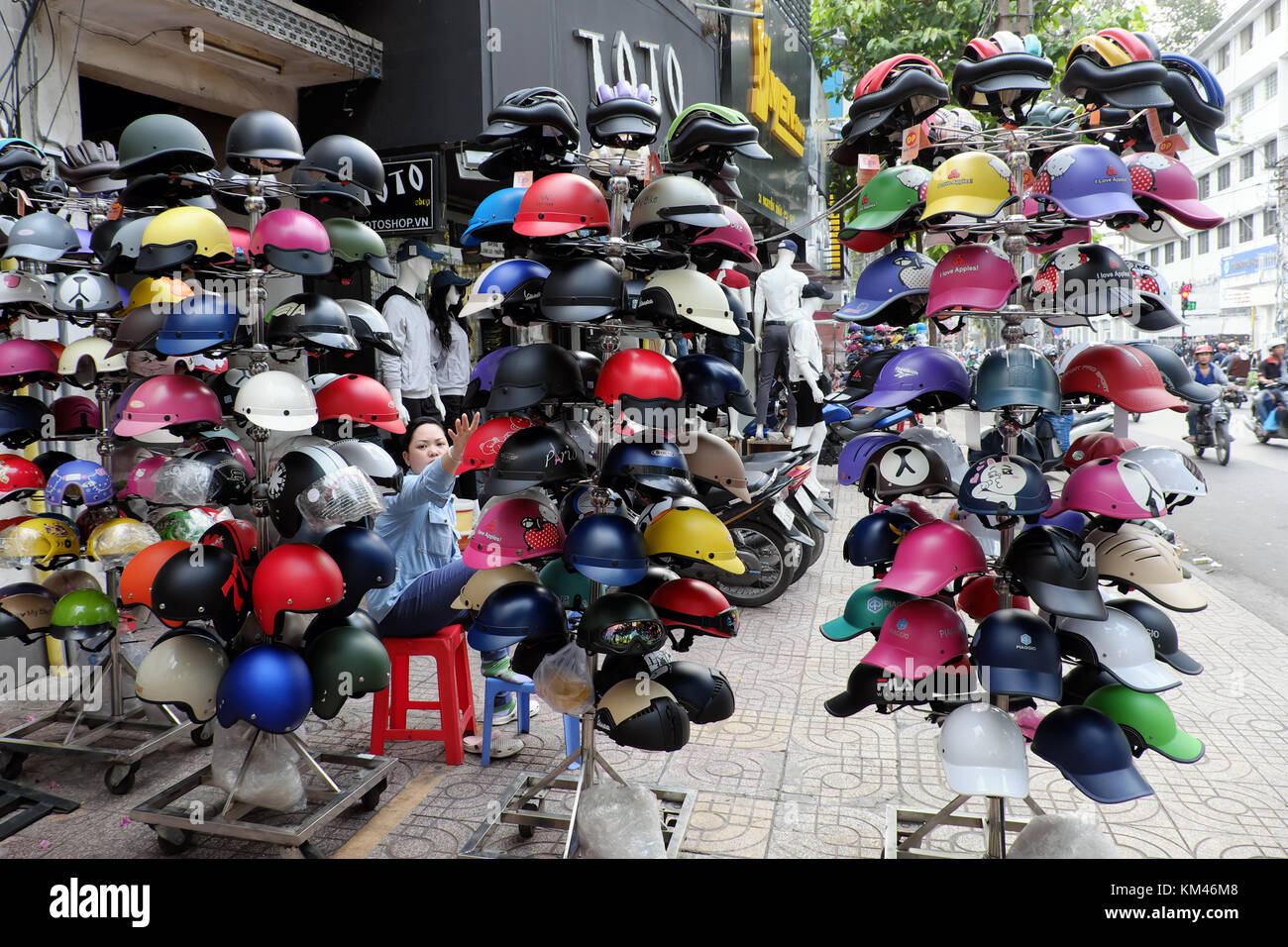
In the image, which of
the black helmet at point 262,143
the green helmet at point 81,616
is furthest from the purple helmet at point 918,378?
the green helmet at point 81,616

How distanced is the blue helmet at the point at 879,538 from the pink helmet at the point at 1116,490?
0.54 meters

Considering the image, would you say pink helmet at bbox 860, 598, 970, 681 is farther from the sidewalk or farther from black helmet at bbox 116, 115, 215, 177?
black helmet at bbox 116, 115, 215, 177

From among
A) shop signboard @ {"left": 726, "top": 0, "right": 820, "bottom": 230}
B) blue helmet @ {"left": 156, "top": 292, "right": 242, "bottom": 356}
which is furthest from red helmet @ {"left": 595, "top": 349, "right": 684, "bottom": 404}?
shop signboard @ {"left": 726, "top": 0, "right": 820, "bottom": 230}

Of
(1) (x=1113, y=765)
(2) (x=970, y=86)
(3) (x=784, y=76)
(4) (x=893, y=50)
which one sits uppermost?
(4) (x=893, y=50)

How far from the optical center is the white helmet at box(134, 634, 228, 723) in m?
3.16

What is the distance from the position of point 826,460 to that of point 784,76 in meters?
5.88

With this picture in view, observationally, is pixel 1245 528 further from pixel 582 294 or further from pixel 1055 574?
pixel 582 294

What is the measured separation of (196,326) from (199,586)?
3.06 ft

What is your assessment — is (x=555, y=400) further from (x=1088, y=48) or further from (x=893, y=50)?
(x=893, y=50)

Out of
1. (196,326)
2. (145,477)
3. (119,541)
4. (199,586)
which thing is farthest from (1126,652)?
(119,541)

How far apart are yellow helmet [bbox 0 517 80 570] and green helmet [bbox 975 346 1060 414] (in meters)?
3.89

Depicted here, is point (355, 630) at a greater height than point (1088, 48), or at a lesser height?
lesser
